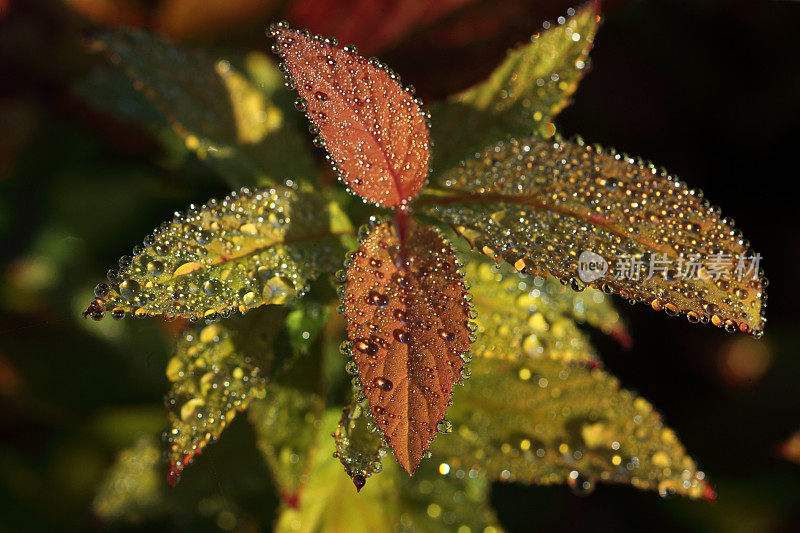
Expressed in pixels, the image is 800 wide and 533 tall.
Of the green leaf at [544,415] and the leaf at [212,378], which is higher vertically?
the green leaf at [544,415]

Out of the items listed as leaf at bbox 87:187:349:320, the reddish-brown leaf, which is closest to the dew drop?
the reddish-brown leaf

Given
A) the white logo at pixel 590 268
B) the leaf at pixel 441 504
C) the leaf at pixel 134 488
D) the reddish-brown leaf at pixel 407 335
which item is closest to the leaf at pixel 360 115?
the reddish-brown leaf at pixel 407 335

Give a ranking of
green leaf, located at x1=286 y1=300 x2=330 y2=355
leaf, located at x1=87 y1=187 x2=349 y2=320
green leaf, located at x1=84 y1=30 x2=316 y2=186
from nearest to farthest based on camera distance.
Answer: leaf, located at x1=87 y1=187 x2=349 y2=320 < green leaf, located at x1=286 y1=300 x2=330 y2=355 < green leaf, located at x1=84 y1=30 x2=316 y2=186

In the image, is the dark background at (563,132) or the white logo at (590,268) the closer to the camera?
the white logo at (590,268)

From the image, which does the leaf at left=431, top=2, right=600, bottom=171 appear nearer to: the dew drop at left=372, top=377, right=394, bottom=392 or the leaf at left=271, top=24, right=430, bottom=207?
the leaf at left=271, top=24, right=430, bottom=207

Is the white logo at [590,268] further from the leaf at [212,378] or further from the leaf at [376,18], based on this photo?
the leaf at [376,18]

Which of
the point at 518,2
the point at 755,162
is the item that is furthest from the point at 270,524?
the point at 755,162

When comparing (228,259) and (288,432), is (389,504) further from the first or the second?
(228,259)
